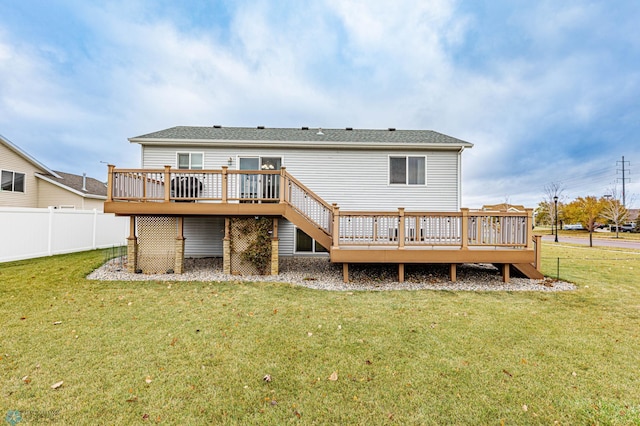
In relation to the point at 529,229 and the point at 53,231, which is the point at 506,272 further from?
the point at 53,231

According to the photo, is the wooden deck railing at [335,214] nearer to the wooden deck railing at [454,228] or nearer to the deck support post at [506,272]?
the wooden deck railing at [454,228]

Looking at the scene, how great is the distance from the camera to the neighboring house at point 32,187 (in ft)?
46.1

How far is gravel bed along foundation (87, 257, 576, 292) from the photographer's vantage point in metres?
6.84

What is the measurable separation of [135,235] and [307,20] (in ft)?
46.3

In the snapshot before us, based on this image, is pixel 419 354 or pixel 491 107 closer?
pixel 419 354

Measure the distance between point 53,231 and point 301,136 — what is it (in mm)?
10209

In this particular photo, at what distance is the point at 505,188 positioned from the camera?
41.8 meters

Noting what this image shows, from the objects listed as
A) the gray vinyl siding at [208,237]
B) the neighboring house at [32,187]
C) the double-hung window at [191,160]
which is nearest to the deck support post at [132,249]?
the gray vinyl siding at [208,237]

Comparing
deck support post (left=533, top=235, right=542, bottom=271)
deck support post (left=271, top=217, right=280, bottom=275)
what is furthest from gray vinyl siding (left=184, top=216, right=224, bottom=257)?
deck support post (left=533, top=235, right=542, bottom=271)

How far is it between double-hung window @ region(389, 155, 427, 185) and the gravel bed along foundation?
344 centimetres

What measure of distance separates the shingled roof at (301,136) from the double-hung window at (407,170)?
25.9 inches

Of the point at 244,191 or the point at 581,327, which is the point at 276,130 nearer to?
the point at 244,191

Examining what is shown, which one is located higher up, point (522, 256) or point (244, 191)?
point (244, 191)

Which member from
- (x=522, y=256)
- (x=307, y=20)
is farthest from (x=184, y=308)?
(x=307, y=20)
